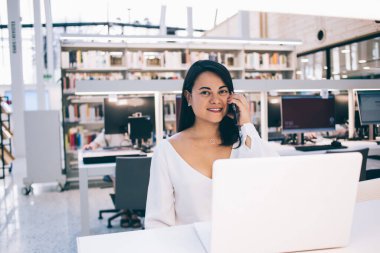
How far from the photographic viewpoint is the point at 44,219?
13.1ft

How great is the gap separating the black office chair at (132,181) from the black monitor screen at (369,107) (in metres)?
2.34

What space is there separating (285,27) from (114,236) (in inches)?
318

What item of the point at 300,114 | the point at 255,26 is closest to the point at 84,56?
the point at 300,114

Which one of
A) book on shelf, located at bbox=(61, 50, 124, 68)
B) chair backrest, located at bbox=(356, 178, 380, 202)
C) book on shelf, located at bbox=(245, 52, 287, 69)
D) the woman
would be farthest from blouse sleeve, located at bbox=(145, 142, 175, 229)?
book on shelf, located at bbox=(245, 52, 287, 69)

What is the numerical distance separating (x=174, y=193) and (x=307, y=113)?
2648 mm

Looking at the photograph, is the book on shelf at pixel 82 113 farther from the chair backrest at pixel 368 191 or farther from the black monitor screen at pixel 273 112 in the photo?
the chair backrest at pixel 368 191

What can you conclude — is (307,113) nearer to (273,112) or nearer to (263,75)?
(273,112)

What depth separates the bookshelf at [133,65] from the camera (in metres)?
5.78

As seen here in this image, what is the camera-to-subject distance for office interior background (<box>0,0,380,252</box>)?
3.46 meters

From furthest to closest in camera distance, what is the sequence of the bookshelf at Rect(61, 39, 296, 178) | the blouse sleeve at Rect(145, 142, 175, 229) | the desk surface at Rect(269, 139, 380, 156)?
the bookshelf at Rect(61, 39, 296, 178), the desk surface at Rect(269, 139, 380, 156), the blouse sleeve at Rect(145, 142, 175, 229)

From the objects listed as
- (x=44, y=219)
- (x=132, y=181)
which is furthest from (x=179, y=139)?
(x=44, y=219)

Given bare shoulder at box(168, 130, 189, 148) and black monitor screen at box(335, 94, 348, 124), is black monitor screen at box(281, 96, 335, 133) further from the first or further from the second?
bare shoulder at box(168, 130, 189, 148)

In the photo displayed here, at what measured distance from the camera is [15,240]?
334cm

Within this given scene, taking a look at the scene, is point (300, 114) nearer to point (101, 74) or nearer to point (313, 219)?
point (313, 219)
